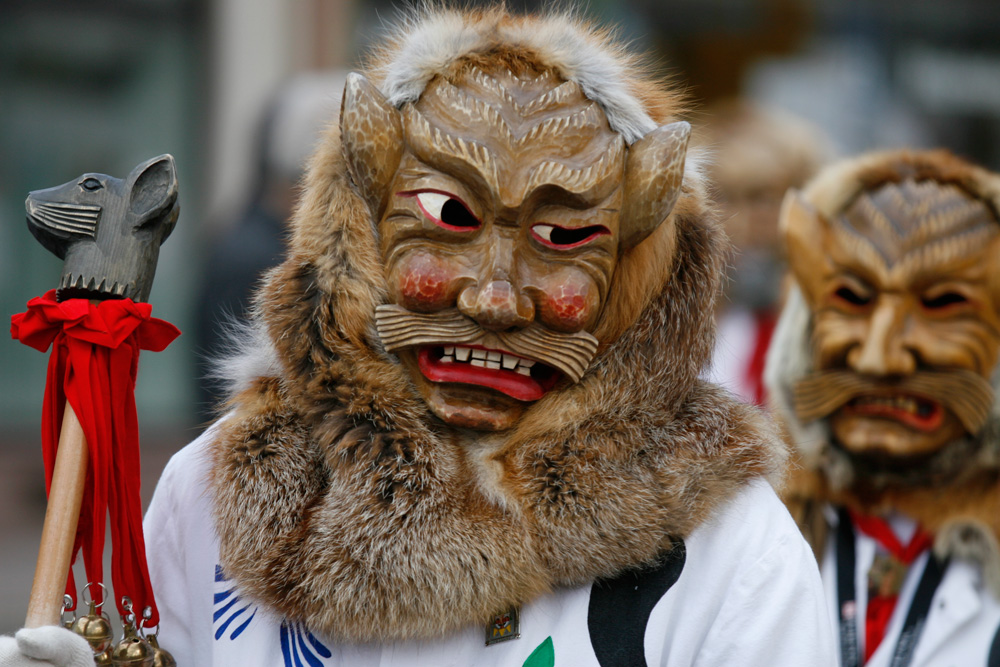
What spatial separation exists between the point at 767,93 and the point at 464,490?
7359 millimetres

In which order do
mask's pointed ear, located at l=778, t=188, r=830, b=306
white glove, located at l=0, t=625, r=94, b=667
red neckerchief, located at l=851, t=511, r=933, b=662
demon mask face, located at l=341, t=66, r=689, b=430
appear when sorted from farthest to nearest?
mask's pointed ear, located at l=778, t=188, r=830, b=306 < red neckerchief, located at l=851, t=511, r=933, b=662 < demon mask face, located at l=341, t=66, r=689, b=430 < white glove, located at l=0, t=625, r=94, b=667

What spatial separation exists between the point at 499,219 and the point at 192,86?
6.69m

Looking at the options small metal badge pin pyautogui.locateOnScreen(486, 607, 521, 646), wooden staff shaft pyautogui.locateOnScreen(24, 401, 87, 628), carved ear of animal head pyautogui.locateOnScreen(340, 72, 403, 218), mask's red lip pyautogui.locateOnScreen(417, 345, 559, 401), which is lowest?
small metal badge pin pyautogui.locateOnScreen(486, 607, 521, 646)

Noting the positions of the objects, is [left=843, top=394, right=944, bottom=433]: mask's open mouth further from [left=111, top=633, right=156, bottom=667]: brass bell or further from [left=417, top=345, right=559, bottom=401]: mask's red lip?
[left=111, top=633, right=156, bottom=667]: brass bell

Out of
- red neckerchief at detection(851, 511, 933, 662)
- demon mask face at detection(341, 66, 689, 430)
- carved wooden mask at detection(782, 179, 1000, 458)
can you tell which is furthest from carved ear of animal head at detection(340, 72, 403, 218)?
red neckerchief at detection(851, 511, 933, 662)

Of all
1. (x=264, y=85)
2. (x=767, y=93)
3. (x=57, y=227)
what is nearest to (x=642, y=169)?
(x=57, y=227)

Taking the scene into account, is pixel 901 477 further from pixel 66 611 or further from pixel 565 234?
pixel 66 611

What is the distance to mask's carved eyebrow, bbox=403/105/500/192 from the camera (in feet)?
6.94

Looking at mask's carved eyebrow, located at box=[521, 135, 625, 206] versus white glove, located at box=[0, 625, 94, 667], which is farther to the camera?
mask's carved eyebrow, located at box=[521, 135, 625, 206]

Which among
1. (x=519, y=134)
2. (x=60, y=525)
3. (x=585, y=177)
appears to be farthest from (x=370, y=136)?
(x=60, y=525)

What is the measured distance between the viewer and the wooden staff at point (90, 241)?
7.00ft

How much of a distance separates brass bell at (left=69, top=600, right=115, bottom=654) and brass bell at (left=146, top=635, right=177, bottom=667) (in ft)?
0.27

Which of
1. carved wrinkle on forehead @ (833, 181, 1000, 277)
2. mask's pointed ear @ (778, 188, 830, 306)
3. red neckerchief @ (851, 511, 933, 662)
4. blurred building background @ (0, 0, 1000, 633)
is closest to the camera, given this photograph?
red neckerchief @ (851, 511, 933, 662)

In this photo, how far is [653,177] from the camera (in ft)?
7.01
